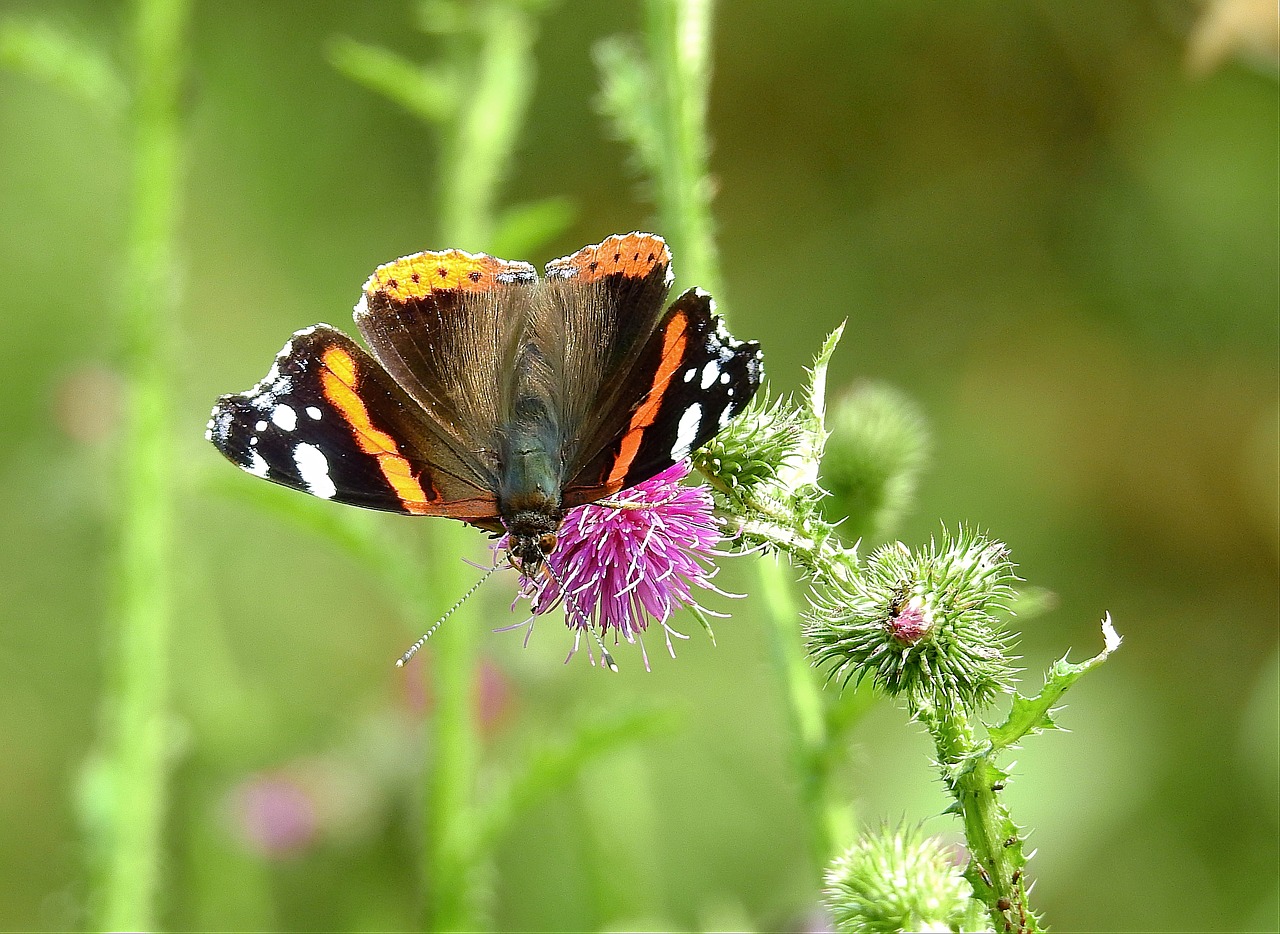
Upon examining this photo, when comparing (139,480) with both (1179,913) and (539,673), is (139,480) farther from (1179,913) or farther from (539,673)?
(1179,913)

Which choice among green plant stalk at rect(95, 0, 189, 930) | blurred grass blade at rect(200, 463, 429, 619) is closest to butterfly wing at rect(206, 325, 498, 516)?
blurred grass blade at rect(200, 463, 429, 619)

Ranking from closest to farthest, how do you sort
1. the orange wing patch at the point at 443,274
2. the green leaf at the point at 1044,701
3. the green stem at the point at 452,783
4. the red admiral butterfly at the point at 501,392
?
the green leaf at the point at 1044,701 < the red admiral butterfly at the point at 501,392 < the orange wing patch at the point at 443,274 < the green stem at the point at 452,783

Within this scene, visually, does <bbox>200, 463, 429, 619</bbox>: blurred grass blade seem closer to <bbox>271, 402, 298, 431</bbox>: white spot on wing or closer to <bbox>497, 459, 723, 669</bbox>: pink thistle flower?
<bbox>271, 402, 298, 431</bbox>: white spot on wing

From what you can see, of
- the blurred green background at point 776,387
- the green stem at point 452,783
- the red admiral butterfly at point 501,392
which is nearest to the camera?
the red admiral butterfly at point 501,392

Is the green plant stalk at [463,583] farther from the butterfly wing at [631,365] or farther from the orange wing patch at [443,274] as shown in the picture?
the butterfly wing at [631,365]

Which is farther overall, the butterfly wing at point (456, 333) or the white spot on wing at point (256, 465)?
the butterfly wing at point (456, 333)

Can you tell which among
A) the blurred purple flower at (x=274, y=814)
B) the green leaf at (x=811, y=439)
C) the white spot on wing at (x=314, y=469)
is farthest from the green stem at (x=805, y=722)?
the blurred purple flower at (x=274, y=814)

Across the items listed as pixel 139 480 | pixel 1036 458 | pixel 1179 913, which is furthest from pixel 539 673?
pixel 1036 458
